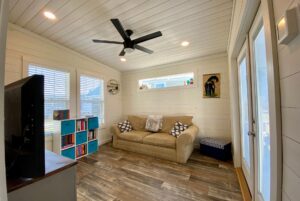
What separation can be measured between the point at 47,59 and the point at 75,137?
6.04 ft

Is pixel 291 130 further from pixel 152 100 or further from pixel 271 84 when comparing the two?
pixel 152 100

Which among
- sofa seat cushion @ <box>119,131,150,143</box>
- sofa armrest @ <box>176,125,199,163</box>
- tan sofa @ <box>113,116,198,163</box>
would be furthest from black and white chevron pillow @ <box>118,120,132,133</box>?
sofa armrest @ <box>176,125,199,163</box>

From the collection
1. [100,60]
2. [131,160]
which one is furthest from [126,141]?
[100,60]

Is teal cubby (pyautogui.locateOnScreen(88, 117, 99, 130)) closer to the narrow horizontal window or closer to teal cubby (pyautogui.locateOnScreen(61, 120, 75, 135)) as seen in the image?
teal cubby (pyautogui.locateOnScreen(61, 120, 75, 135))

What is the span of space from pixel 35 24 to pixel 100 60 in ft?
5.50

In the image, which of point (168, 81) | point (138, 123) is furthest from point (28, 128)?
point (168, 81)

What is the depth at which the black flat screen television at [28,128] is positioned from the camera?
723 millimetres

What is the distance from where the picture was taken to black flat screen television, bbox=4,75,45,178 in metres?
0.72

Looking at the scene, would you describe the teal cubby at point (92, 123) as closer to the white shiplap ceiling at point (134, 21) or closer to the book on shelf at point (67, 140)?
the book on shelf at point (67, 140)

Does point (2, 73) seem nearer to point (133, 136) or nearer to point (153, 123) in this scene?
point (133, 136)

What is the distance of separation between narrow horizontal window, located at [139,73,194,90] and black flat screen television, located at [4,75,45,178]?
3.55 metres

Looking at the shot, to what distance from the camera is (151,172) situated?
8.25ft

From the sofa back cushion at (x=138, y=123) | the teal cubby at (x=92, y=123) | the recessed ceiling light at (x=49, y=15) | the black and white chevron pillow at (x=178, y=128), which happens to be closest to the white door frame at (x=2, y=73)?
the recessed ceiling light at (x=49, y=15)

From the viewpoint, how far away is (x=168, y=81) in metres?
4.19
